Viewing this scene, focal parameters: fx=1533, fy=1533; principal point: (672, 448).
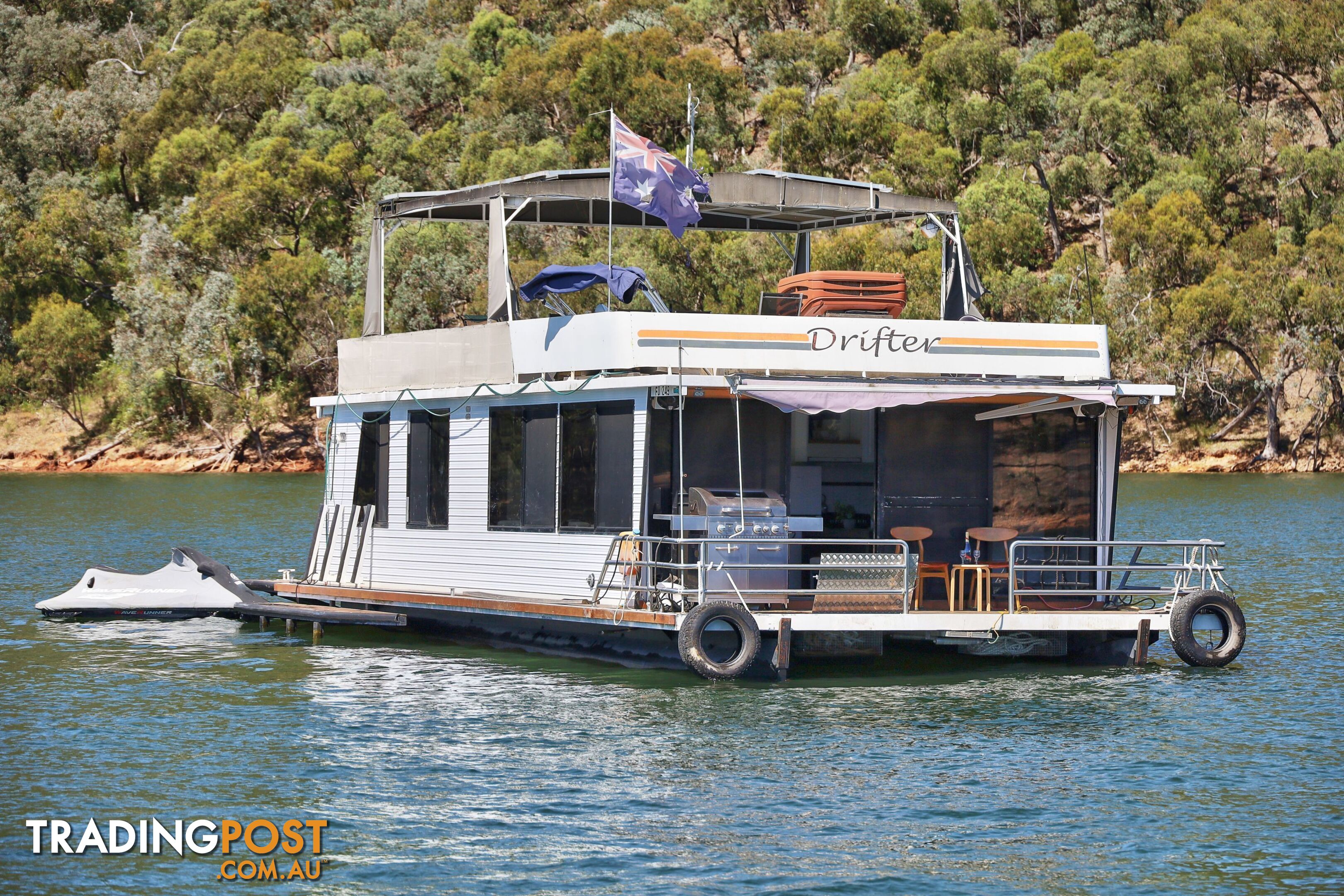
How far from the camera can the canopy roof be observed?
1789 centimetres

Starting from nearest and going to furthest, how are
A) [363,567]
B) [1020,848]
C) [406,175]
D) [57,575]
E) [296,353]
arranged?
1. [1020,848]
2. [363,567]
3. [57,575]
4. [296,353]
5. [406,175]

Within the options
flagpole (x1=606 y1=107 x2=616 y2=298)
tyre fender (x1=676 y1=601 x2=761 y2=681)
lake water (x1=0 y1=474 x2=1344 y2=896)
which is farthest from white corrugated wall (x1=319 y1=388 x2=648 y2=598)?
tyre fender (x1=676 y1=601 x2=761 y2=681)

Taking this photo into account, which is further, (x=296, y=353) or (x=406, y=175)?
(x=406, y=175)

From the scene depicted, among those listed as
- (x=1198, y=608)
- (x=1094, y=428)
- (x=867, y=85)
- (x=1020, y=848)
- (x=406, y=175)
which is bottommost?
(x=1020, y=848)

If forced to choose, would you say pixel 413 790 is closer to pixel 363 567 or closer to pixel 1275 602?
pixel 363 567

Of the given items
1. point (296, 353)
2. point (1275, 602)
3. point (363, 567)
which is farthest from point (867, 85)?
point (363, 567)

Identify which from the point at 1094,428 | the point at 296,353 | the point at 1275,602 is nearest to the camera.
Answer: the point at 1094,428

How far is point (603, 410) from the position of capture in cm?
1686

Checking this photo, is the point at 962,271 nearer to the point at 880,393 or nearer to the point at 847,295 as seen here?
the point at 847,295

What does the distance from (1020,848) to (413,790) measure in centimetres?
491

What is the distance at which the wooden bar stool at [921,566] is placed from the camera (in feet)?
54.7

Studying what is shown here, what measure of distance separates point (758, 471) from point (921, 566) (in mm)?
2096

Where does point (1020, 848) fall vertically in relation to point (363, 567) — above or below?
below

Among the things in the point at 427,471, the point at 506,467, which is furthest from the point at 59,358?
the point at 506,467
